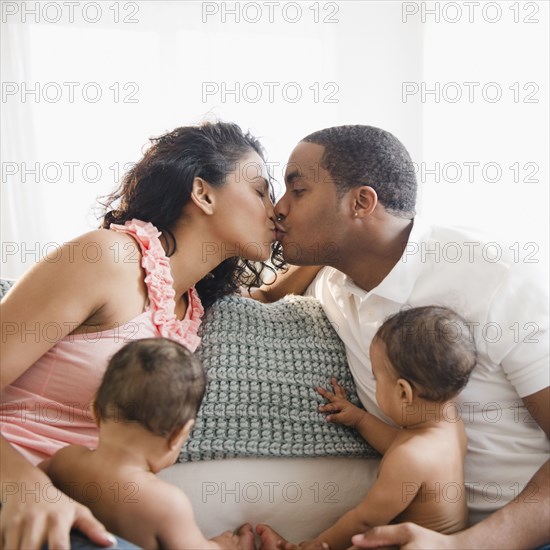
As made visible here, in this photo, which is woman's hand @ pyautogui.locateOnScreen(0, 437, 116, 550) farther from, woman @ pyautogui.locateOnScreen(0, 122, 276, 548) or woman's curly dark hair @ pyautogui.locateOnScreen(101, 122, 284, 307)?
woman's curly dark hair @ pyautogui.locateOnScreen(101, 122, 284, 307)

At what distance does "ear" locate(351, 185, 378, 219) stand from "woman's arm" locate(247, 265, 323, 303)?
328 millimetres

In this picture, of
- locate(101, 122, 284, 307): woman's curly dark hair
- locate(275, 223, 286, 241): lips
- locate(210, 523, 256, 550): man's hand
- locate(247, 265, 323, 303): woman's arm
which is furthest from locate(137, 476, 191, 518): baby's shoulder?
locate(247, 265, 323, 303): woman's arm

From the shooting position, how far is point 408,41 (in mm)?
4016

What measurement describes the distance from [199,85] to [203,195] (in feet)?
8.29

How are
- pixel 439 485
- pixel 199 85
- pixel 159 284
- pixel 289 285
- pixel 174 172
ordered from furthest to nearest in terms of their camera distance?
pixel 199 85, pixel 289 285, pixel 174 172, pixel 159 284, pixel 439 485

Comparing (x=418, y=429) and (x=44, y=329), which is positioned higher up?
(x=44, y=329)

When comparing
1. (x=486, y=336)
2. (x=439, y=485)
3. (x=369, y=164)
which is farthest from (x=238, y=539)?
(x=369, y=164)

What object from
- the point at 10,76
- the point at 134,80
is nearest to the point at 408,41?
the point at 134,80

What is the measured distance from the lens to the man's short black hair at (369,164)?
1614 millimetres

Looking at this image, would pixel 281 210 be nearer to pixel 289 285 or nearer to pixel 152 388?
pixel 289 285

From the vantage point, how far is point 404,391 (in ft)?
4.49

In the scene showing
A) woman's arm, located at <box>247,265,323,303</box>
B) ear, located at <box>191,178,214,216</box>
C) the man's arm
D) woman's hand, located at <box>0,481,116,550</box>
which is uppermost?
ear, located at <box>191,178,214,216</box>

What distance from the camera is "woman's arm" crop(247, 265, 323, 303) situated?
1917mm

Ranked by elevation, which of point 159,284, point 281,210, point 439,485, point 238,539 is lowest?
point 238,539
